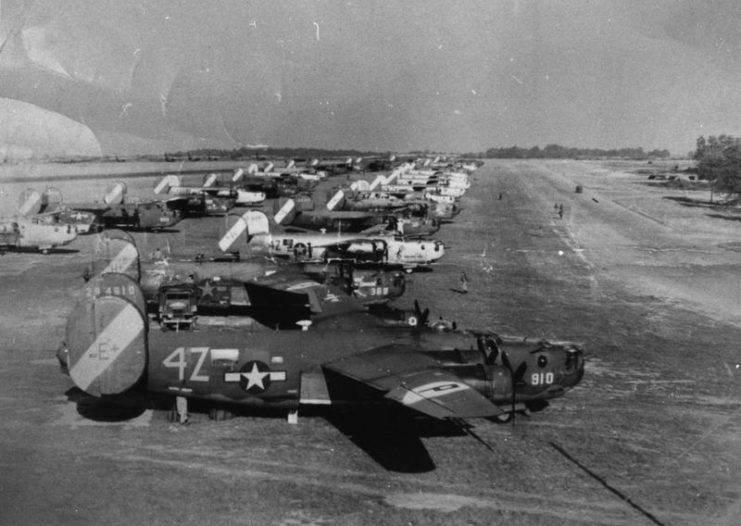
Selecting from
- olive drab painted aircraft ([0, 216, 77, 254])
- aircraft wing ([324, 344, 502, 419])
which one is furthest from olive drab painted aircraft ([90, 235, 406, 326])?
olive drab painted aircraft ([0, 216, 77, 254])

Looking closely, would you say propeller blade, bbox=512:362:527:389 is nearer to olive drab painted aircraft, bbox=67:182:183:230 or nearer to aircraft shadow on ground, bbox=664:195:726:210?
olive drab painted aircraft, bbox=67:182:183:230

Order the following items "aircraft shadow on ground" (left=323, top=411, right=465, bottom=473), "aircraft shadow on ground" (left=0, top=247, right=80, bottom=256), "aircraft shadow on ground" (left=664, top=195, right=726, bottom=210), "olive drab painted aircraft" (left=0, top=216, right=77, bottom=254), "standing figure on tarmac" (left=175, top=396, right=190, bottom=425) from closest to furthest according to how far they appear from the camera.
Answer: "aircraft shadow on ground" (left=323, top=411, right=465, bottom=473), "standing figure on tarmac" (left=175, top=396, right=190, bottom=425), "olive drab painted aircraft" (left=0, top=216, right=77, bottom=254), "aircraft shadow on ground" (left=0, top=247, right=80, bottom=256), "aircraft shadow on ground" (left=664, top=195, right=726, bottom=210)

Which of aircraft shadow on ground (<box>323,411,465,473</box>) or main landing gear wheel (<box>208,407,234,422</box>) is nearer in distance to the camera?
aircraft shadow on ground (<box>323,411,465,473</box>)

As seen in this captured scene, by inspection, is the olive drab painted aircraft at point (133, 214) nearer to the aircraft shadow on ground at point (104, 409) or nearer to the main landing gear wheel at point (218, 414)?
the aircraft shadow on ground at point (104, 409)

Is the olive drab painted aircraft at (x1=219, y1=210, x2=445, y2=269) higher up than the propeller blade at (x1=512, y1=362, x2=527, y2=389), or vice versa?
the olive drab painted aircraft at (x1=219, y1=210, x2=445, y2=269)

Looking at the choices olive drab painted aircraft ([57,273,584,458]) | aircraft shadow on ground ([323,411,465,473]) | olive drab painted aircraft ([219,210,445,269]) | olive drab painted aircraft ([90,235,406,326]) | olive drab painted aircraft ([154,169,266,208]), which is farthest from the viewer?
olive drab painted aircraft ([154,169,266,208])

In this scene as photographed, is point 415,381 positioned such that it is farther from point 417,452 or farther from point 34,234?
point 34,234
